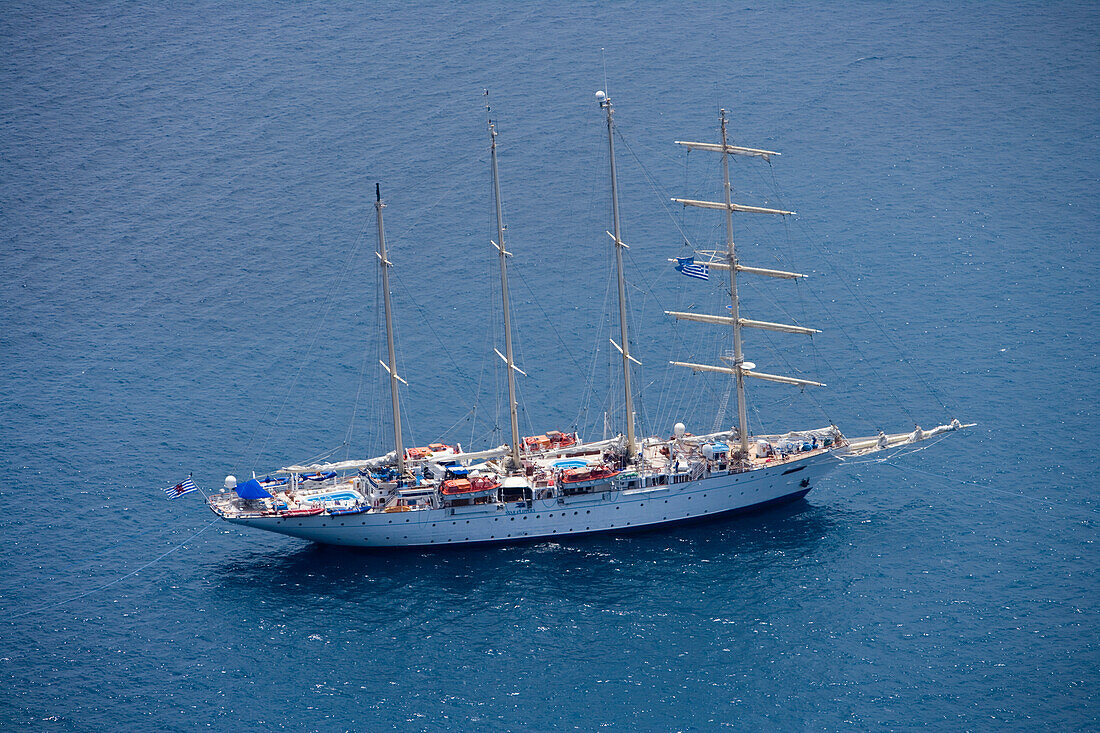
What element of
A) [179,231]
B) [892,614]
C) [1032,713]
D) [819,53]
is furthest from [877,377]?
[179,231]

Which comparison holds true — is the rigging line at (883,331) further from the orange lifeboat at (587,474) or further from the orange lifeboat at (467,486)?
the orange lifeboat at (467,486)

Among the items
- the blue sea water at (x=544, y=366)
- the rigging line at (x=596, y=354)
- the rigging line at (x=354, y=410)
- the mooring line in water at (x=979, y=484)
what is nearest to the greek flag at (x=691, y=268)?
the blue sea water at (x=544, y=366)

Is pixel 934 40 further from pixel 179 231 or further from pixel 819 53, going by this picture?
pixel 179 231

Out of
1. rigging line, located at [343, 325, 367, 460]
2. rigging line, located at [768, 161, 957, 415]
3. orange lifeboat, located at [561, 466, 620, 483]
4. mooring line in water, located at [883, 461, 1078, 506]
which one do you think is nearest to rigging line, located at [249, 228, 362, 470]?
rigging line, located at [343, 325, 367, 460]

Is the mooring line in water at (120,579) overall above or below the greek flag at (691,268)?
below

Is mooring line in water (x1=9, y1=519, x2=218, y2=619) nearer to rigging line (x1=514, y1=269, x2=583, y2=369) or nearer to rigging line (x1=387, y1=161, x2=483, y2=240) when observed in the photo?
rigging line (x1=514, y1=269, x2=583, y2=369)

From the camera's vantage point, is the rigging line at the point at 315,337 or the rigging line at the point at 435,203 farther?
the rigging line at the point at 435,203

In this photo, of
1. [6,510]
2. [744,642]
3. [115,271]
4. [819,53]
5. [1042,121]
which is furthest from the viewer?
[819,53]
